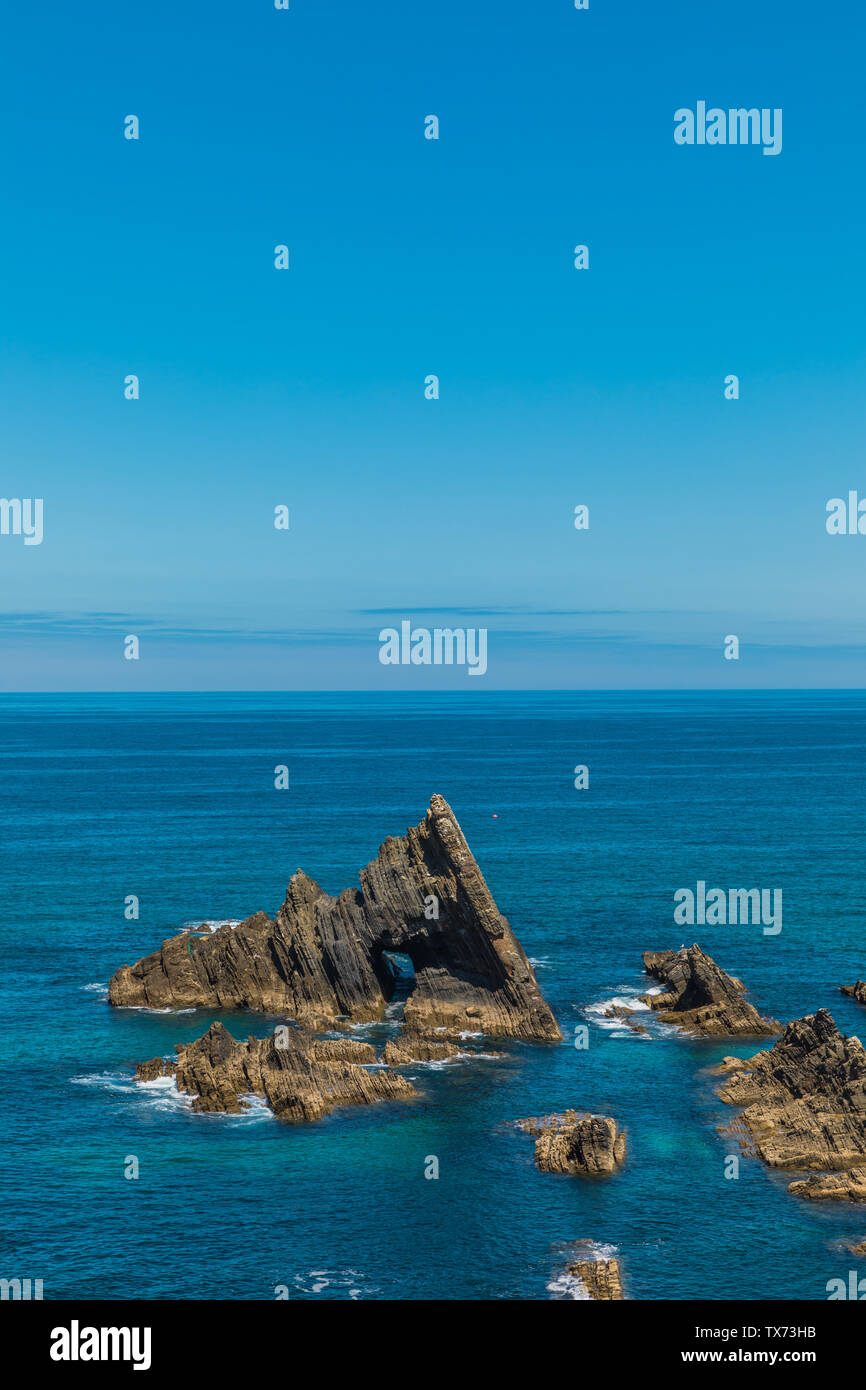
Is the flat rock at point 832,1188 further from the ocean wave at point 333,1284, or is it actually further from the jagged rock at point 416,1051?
the jagged rock at point 416,1051

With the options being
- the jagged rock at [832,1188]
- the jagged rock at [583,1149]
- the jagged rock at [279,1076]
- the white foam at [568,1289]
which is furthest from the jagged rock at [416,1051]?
the white foam at [568,1289]

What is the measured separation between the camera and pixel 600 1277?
43188 millimetres

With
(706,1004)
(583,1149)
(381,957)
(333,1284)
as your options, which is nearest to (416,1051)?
(381,957)

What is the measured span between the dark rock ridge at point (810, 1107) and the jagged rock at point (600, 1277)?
11792 mm

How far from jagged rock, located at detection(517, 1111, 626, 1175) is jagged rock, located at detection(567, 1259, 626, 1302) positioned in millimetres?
8419

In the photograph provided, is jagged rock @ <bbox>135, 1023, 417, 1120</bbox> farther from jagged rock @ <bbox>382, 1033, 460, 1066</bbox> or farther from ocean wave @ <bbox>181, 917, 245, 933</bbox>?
ocean wave @ <bbox>181, 917, 245, 933</bbox>

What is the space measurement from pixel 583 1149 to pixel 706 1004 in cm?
2434

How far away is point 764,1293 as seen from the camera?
43000 mm

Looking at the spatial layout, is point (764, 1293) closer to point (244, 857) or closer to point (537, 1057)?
point (537, 1057)

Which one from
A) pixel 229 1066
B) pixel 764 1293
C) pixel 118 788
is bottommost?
pixel 764 1293

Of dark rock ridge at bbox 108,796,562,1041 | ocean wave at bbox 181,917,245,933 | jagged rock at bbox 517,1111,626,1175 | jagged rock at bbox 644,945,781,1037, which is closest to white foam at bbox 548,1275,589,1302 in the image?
jagged rock at bbox 517,1111,626,1175

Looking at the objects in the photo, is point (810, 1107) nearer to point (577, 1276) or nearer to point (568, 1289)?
point (577, 1276)
